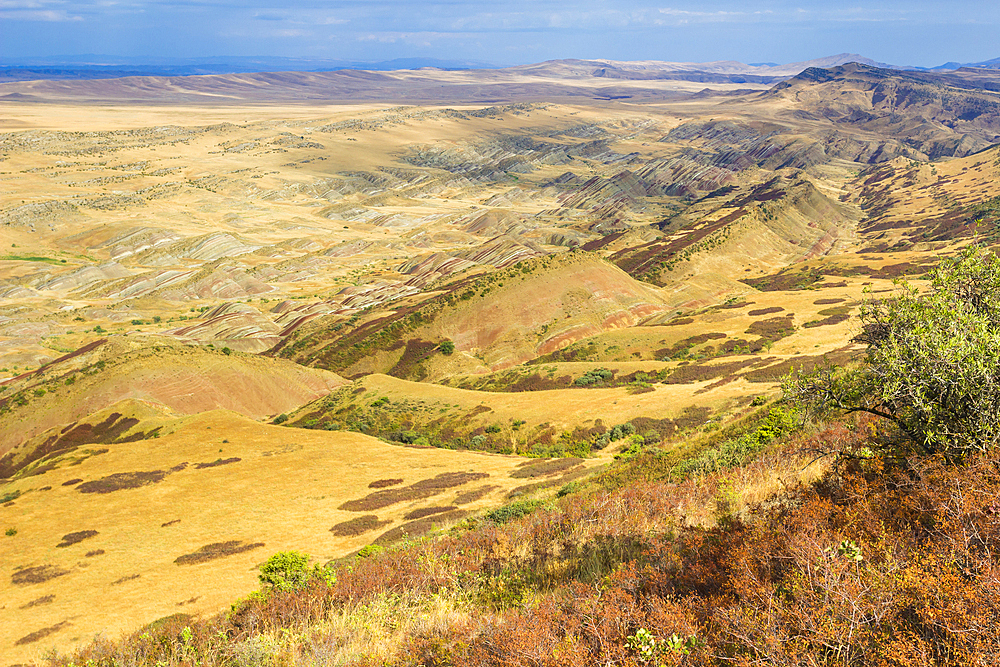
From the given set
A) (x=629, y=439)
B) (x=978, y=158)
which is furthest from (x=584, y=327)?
(x=978, y=158)

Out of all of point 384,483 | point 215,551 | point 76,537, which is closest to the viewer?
point 215,551

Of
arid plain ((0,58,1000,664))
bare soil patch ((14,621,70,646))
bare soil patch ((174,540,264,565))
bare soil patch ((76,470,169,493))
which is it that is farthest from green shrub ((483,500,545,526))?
bare soil patch ((76,470,169,493))

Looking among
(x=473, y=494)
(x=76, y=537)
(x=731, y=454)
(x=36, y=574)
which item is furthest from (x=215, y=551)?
(x=731, y=454)

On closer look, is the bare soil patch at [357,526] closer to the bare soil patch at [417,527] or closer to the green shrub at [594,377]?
the bare soil patch at [417,527]

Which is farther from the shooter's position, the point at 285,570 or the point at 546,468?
the point at 546,468

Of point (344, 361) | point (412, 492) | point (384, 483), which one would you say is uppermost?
point (412, 492)

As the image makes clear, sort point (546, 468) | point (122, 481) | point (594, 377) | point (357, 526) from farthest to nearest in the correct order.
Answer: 1. point (594, 377)
2. point (122, 481)
3. point (546, 468)
4. point (357, 526)

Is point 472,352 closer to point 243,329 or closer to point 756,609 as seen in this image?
point 243,329

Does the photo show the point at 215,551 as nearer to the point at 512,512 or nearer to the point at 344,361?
the point at 512,512
